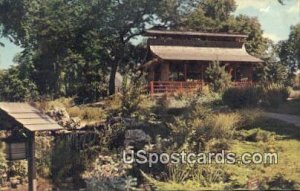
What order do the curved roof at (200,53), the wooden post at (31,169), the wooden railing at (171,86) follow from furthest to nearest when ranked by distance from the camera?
the curved roof at (200,53)
the wooden railing at (171,86)
the wooden post at (31,169)

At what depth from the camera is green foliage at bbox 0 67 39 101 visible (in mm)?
43625

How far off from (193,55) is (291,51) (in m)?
25.8

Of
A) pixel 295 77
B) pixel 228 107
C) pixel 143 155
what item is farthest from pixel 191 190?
pixel 295 77

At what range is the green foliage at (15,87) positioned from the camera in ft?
143

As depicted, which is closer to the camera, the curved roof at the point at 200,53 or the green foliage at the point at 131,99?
the green foliage at the point at 131,99

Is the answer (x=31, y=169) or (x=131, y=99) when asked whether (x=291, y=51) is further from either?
(x=31, y=169)

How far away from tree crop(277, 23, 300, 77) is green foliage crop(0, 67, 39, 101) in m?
30.8

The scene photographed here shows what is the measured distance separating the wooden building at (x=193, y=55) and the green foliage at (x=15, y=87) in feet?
32.9

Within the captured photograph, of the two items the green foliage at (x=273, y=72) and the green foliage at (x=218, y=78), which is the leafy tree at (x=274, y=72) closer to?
the green foliage at (x=273, y=72)

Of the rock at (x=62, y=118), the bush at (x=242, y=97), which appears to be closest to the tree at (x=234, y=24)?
the bush at (x=242, y=97)

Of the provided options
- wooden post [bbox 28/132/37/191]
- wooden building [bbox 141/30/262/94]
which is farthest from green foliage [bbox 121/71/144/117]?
wooden building [bbox 141/30/262/94]

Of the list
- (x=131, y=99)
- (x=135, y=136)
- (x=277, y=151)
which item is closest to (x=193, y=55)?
(x=131, y=99)

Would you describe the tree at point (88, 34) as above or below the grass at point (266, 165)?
above

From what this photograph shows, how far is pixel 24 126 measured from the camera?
12688 mm
